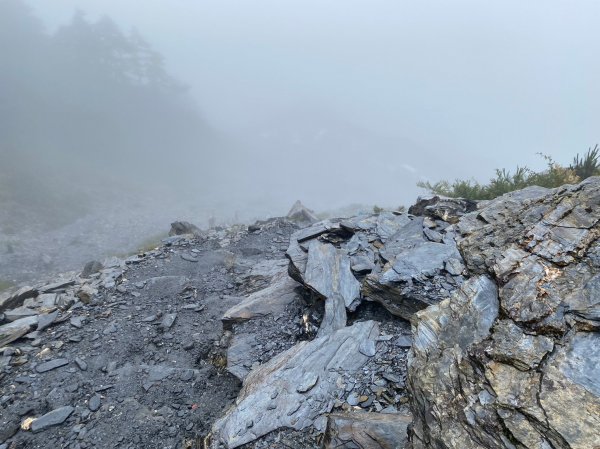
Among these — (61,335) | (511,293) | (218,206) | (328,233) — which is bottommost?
(218,206)

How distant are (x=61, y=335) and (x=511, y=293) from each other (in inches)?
455

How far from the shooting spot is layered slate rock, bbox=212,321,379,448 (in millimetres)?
5898

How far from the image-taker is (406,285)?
301 inches

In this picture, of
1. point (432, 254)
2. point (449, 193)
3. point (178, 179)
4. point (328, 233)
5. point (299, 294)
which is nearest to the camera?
point (432, 254)

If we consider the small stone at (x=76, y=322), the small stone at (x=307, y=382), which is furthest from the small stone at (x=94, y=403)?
the small stone at (x=307, y=382)

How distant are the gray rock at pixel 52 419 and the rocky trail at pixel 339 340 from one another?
34 mm

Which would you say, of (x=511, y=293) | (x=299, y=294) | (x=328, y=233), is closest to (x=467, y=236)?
(x=511, y=293)

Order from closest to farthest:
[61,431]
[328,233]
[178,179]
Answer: [61,431], [328,233], [178,179]

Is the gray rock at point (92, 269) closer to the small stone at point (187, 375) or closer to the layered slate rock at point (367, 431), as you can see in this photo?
the small stone at point (187, 375)

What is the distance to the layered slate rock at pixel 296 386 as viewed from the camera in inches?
232

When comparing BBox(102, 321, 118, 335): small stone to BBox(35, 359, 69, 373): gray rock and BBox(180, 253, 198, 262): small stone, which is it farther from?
BBox(180, 253, 198, 262): small stone

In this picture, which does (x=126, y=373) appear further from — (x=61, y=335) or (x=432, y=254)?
(x=432, y=254)

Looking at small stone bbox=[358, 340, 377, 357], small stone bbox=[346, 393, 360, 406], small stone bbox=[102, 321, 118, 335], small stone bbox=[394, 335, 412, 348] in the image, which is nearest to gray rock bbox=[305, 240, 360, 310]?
small stone bbox=[358, 340, 377, 357]

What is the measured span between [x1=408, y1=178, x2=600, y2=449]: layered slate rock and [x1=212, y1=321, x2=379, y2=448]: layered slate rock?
8.65 feet
